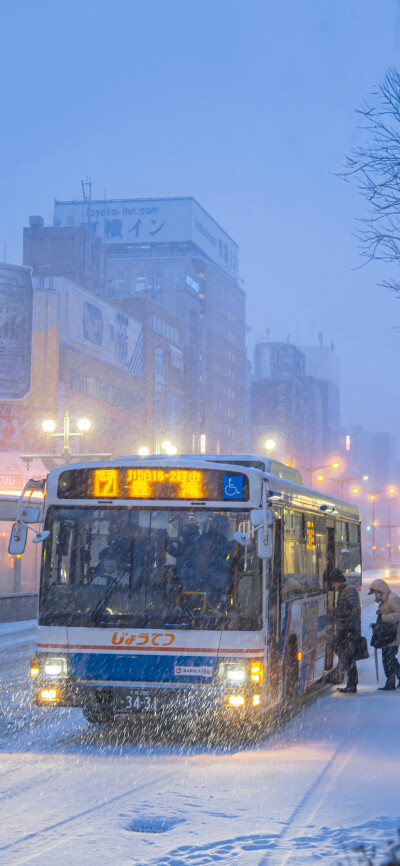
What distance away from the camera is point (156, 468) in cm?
1135

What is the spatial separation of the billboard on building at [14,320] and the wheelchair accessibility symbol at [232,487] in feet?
214

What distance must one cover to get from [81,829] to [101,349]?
8932 centimetres

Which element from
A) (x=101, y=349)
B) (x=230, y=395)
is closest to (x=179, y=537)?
(x=101, y=349)

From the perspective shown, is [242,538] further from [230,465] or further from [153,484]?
[153,484]

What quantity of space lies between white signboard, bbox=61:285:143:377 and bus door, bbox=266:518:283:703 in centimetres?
7656

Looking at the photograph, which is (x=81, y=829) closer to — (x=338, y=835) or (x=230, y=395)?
(x=338, y=835)

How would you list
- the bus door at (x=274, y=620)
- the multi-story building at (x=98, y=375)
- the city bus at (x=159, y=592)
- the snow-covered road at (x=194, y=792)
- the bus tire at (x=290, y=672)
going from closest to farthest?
the snow-covered road at (x=194, y=792), the city bus at (x=159, y=592), the bus door at (x=274, y=620), the bus tire at (x=290, y=672), the multi-story building at (x=98, y=375)

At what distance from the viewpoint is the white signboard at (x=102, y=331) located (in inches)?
3479

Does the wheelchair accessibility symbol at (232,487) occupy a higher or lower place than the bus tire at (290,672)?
higher

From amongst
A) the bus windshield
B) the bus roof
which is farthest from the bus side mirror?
the bus roof

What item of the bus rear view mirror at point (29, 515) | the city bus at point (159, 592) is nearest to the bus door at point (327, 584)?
the city bus at point (159, 592)

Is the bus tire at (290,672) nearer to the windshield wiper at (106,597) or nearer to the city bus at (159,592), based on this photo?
the city bus at (159,592)

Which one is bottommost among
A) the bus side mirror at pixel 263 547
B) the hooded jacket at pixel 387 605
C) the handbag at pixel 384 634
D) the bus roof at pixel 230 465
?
the handbag at pixel 384 634

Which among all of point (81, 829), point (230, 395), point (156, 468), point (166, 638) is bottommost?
point (81, 829)
